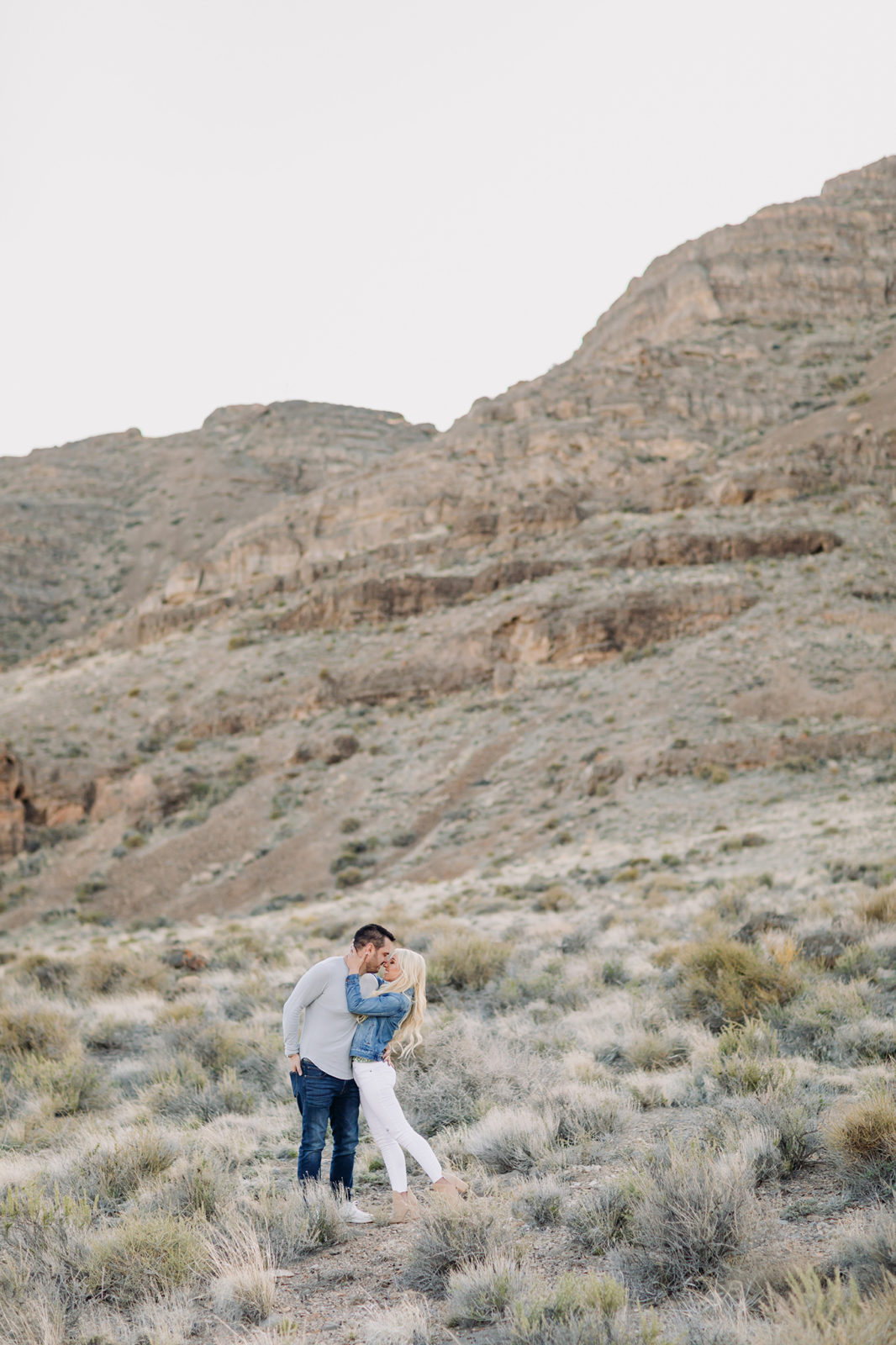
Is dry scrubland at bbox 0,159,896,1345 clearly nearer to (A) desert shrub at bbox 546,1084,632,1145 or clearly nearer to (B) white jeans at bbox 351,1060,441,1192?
(A) desert shrub at bbox 546,1084,632,1145

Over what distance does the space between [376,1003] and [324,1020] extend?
381 millimetres

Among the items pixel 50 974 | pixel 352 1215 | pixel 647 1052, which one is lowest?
pixel 50 974

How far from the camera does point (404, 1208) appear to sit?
4680mm

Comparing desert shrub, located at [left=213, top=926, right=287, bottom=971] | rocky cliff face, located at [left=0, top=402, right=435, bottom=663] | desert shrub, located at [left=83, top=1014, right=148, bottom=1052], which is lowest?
desert shrub, located at [left=213, top=926, right=287, bottom=971]

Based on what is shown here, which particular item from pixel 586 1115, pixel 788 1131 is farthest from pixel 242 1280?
pixel 788 1131

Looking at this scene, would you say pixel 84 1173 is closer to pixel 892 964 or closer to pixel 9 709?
pixel 892 964

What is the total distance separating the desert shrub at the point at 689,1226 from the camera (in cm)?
359

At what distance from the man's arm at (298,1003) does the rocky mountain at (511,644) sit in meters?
18.6

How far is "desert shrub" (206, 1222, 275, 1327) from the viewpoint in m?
3.74

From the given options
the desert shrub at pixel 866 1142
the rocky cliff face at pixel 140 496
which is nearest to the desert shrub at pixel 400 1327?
the desert shrub at pixel 866 1142

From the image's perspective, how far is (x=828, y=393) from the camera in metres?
56.0

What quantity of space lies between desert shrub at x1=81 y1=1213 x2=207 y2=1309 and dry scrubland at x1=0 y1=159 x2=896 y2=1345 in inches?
0.9

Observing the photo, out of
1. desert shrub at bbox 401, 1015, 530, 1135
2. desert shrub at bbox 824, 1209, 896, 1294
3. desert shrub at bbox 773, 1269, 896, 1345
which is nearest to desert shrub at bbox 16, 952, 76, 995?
desert shrub at bbox 401, 1015, 530, 1135

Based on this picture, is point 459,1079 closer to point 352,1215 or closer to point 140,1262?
point 352,1215
